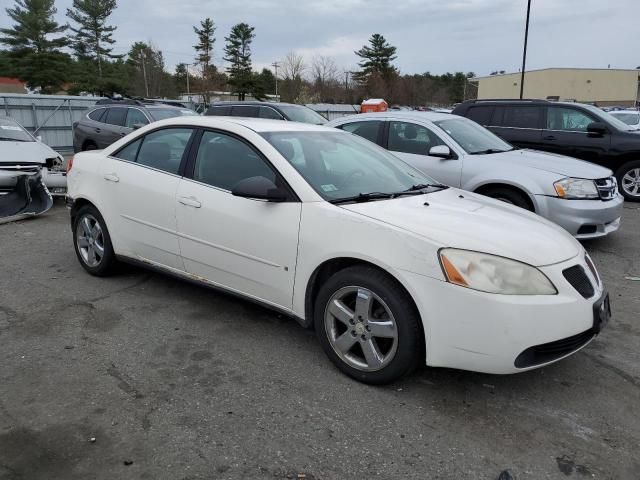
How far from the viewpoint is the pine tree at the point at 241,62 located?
Answer: 6475 centimetres

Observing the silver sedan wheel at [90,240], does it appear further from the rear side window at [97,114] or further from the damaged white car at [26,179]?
the rear side window at [97,114]

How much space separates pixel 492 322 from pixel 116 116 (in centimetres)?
1217

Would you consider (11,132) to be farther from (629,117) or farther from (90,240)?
(629,117)

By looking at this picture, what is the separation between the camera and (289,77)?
58.5 m

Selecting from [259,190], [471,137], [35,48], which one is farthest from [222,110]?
[35,48]

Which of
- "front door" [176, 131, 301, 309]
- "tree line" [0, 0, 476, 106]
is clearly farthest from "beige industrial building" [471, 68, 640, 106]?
"front door" [176, 131, 301, 309]

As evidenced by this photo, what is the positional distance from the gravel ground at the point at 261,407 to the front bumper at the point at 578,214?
1949mm

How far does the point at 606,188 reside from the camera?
6410 millimetres

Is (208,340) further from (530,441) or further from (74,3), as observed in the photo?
(74,3)

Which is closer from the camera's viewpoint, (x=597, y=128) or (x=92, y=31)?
(x=597, y=128)

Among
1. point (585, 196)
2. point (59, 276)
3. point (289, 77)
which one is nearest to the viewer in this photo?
point (59, 276)

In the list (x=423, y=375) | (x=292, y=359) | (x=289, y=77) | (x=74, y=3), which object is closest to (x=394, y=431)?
(x=423, y=375)

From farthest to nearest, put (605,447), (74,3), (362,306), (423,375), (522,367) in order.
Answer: (74,3) → (423,375) → (362,306) → (522,367) → (605,447)

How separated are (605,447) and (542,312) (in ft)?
2.37
